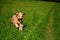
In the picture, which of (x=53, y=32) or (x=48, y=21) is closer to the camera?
(x=53, y=32)

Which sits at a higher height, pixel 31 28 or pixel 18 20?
pixel 18 20

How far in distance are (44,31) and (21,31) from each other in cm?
242

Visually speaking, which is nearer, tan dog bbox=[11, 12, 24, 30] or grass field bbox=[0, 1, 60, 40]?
grass field bbox=[0, 1, 60, 40]

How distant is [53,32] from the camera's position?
50.6 ft

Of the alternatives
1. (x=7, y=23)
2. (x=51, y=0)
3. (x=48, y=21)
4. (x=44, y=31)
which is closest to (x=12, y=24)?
(x=7, y=23)

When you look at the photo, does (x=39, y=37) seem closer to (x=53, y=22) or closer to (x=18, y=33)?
(x=18, y=33)

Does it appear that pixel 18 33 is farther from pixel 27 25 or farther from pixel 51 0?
pixel 51 0

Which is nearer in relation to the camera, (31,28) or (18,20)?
(18,20)

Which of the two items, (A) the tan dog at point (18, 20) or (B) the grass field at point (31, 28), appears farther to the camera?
(A) the tan dog at point (18, 20)

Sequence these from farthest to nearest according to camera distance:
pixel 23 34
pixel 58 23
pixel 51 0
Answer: pixel 51 0
pixel 58 23
pixel 23 34

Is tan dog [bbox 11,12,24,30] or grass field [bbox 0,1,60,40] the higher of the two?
tan dog [bbox 11,12,24,30]

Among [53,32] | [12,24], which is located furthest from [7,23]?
[53,32]

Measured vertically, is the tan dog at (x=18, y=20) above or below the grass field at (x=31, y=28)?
above

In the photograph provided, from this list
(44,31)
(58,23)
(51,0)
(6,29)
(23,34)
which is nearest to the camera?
(23,34)
